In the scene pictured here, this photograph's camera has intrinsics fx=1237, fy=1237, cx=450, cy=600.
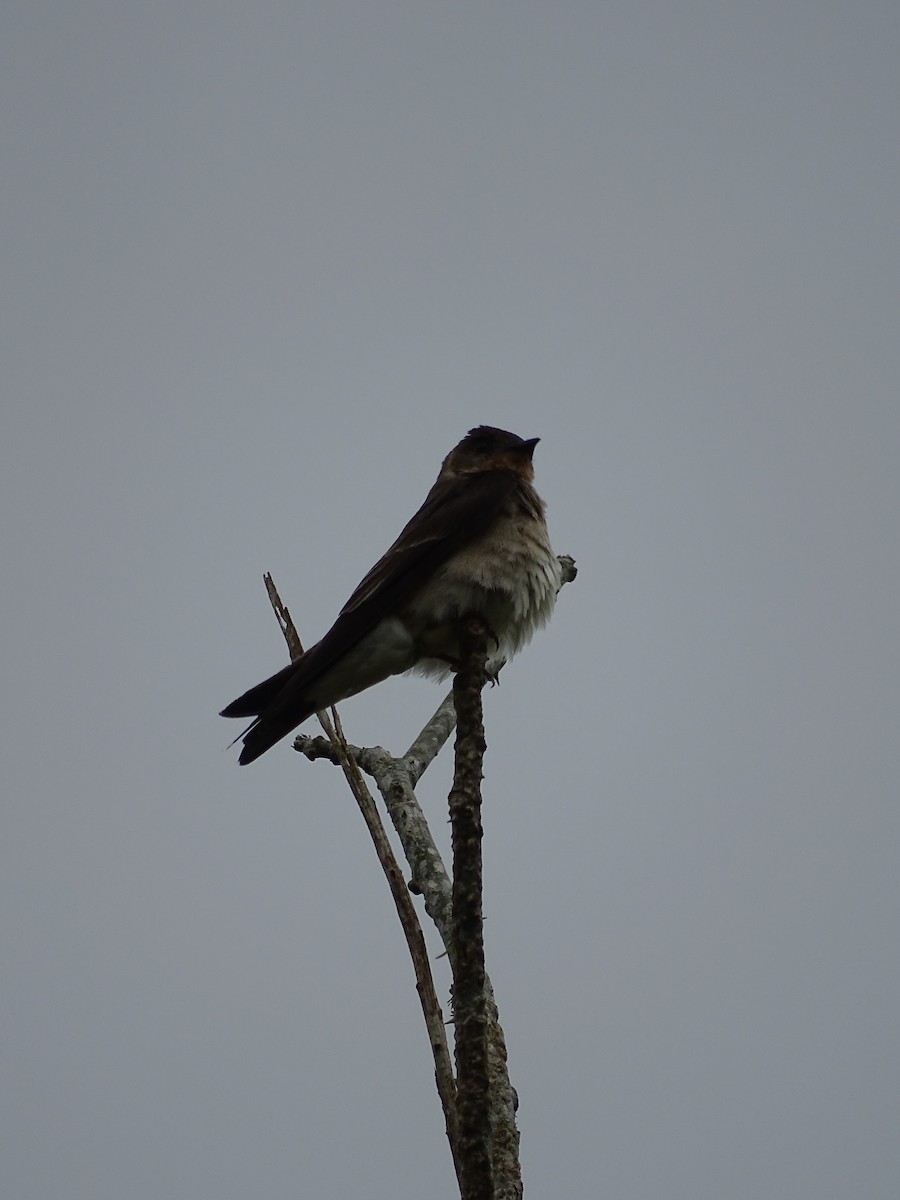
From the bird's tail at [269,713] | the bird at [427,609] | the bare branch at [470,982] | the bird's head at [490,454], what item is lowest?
the bare branch at [470,982]

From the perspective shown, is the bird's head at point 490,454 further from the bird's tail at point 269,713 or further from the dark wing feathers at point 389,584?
the bird's tail at point 269,713

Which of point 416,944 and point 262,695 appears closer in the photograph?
point 416,944

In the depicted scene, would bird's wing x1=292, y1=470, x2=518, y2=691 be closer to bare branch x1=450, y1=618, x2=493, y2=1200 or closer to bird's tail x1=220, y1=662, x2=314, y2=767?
bird's tail x1=220, y1=662, x2=314, y2=767

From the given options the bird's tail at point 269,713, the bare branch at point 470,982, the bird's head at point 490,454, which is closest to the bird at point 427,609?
the bird's tail at point 269,713

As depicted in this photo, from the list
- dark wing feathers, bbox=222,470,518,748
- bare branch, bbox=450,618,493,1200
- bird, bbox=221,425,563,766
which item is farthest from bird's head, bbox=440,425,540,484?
bare branch, bbox=450,618,493,1200

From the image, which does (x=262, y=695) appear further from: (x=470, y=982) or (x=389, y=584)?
Result: (x=470, y=982)

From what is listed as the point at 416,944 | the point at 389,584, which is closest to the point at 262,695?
the point at 389,584

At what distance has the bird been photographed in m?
5.91

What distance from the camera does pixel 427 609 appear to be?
20.1ft

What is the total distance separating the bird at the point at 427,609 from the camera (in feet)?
19.4

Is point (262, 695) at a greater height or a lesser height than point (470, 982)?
greater

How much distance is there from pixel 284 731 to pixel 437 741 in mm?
745

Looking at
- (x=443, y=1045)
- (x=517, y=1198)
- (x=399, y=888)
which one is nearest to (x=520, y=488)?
(x=399, y=888)

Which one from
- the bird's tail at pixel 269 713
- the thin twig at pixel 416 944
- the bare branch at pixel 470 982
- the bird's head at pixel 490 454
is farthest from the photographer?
the bird's head at pixel 490 454
